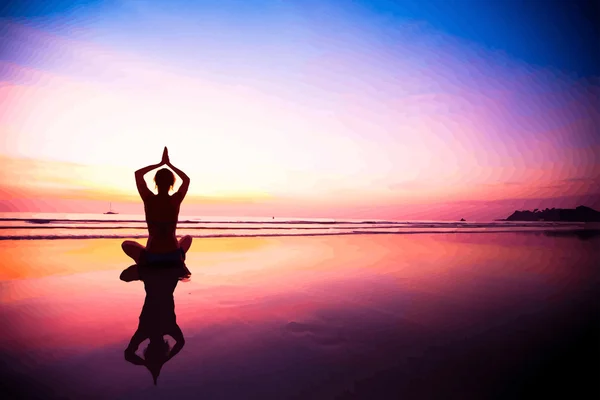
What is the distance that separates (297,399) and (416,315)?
2.64m

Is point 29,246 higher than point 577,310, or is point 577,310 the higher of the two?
point 29,246

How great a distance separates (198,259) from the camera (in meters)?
9.23

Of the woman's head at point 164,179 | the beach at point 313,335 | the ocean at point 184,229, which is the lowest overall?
the beach at point 313,335

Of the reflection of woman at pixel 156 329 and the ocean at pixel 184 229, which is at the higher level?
the ocean at pixel 184 229

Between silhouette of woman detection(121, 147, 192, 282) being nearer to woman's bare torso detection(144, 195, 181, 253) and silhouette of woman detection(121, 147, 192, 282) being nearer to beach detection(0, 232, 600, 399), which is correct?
woman's bare torso detection(144, 195, 181, 253)

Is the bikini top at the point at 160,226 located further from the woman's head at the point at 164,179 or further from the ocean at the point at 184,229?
the ocean at the point at 184,229

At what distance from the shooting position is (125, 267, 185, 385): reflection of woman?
9.73 ft

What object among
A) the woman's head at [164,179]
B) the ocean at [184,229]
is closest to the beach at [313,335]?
the woman's head at [164,179]

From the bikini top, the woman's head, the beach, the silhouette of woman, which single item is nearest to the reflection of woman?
the beach

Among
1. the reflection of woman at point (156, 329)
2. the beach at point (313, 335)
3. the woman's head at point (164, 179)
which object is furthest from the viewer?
the woman's head at point (164, 179)

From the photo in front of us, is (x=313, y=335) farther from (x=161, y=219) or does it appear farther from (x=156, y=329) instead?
Result: (x=161, y=219)

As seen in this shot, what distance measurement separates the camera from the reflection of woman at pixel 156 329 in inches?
117

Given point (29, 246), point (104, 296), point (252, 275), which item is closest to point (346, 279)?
point (252, 275)

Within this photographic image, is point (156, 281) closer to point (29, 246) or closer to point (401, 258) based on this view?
point (401, 258)
